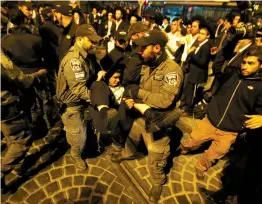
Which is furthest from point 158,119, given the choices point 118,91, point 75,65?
point 75,65

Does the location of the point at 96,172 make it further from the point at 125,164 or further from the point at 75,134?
the point at 75,134

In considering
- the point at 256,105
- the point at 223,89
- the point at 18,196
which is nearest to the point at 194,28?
the point at 223,89

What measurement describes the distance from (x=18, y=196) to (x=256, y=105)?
4.25 m

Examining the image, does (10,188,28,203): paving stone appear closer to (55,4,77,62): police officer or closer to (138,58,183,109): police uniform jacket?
(138,58,183,109): police uniform jacket

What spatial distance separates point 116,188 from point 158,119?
165 cm

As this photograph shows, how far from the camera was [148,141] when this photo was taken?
3.68 metres

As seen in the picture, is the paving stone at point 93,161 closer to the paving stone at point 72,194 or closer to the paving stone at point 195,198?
the paving stone at point 72,194

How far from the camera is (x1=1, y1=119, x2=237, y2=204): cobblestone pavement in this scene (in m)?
3.66

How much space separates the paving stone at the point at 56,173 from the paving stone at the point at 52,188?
0.48 feet

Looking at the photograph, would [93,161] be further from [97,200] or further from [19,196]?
[19,196]

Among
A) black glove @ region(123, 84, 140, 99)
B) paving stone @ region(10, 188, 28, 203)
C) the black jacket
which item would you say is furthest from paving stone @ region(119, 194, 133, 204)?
the black jacket

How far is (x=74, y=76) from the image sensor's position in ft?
10.5

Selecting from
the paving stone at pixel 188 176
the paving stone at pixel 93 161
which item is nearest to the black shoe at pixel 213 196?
the paving stone at pixel 188 176

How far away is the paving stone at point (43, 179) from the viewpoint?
388 cm
